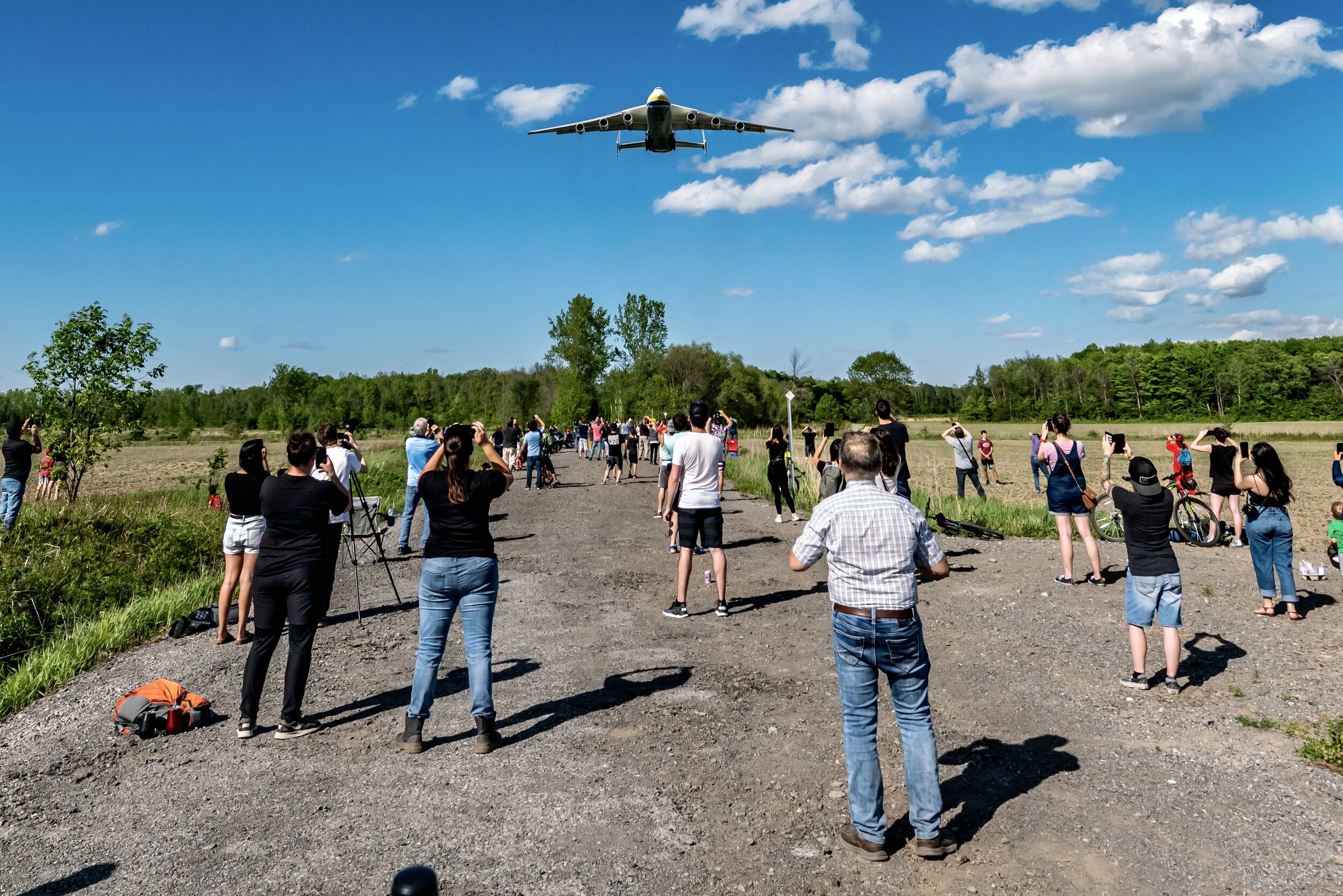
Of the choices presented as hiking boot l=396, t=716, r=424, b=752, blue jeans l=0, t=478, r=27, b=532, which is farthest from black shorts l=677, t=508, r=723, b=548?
blue jeans l=0, t=478, r=27, b=532

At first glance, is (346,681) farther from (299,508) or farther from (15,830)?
(15,830)

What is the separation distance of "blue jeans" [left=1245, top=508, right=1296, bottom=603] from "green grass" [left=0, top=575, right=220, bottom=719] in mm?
10524

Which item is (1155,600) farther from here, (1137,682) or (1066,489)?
(1066,489)

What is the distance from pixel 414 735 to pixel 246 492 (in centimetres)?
310

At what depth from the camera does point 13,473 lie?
38.7ft

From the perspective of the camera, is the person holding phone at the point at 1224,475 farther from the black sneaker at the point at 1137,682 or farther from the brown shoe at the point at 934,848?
the brown shoe at the point at 934,848

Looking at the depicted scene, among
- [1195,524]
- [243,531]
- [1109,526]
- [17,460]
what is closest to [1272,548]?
[1109,526]

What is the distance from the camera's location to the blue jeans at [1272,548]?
24.2ft

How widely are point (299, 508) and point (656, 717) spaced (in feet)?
8.53

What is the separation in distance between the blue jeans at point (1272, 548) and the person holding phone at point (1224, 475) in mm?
2608

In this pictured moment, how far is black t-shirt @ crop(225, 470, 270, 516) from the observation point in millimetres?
6742

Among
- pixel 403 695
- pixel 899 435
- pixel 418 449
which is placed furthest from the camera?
pixel 418 449

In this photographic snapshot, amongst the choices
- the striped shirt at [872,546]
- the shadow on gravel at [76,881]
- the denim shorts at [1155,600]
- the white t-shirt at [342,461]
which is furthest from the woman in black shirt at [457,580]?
the denim shorts at [1155,600]

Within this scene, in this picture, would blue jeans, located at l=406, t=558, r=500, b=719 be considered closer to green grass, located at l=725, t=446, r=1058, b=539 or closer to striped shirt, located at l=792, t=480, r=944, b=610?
striped shirt, located at l=792, t=480, r=944, b=610
